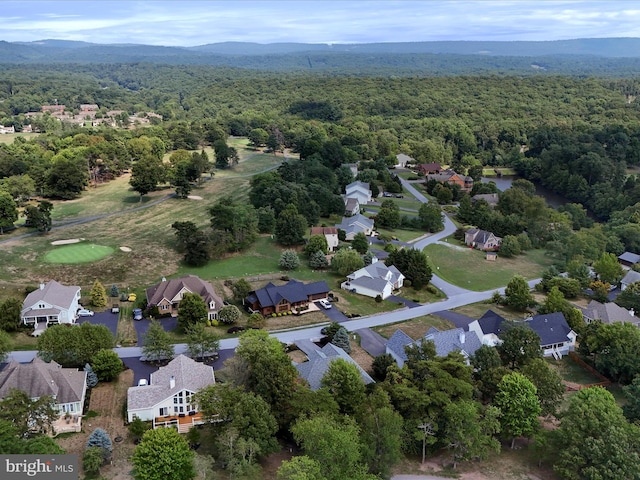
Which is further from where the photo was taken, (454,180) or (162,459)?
(454,180)

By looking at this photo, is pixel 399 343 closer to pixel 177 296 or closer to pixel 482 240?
pixel 177 296

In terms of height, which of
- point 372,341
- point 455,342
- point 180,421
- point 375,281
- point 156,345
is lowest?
point 372,341

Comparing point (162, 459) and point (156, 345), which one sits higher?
point (162, 459)

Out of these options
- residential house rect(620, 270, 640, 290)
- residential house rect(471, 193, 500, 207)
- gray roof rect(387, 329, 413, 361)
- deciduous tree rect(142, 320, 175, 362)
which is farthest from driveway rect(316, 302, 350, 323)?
residential house rect(471, 193, 500, 207)

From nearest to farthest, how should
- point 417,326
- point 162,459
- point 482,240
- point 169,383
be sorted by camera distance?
1. point 162,459
2. point 169,383
3. point 417,326
4. point 482,240

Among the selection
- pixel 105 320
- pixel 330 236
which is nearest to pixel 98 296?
pixel 105 320

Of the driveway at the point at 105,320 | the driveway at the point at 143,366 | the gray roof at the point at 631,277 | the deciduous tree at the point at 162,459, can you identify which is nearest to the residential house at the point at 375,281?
the driveway at the point at 143,366
